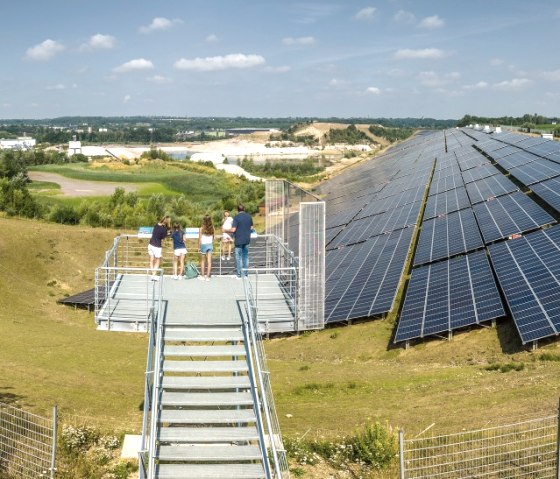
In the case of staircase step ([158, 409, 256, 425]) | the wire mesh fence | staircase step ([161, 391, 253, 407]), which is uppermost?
staircase step ([161, 391, 253, 407])

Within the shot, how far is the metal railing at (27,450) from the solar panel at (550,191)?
2575cm

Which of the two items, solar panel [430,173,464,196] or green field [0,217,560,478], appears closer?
green field [0,217,560,478]

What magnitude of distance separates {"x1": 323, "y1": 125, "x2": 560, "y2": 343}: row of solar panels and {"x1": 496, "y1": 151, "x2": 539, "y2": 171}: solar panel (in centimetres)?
50

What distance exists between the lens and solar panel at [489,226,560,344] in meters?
20.5

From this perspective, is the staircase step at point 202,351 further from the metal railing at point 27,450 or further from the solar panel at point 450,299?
the solar panel at point 450,299

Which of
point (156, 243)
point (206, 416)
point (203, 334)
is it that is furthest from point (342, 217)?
point (206, 416)

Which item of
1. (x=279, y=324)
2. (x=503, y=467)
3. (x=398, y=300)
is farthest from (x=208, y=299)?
(x=398, y=300)

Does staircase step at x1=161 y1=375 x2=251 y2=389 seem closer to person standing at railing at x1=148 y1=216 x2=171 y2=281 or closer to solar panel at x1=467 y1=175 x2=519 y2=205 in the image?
person standing at railing at x1=148 y1=216 x2=171 y2=281

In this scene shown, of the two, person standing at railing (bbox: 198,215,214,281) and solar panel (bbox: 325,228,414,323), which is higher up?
person standing at railing (bbox: 198,215,214,281)

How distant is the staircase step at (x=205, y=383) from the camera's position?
1277cm

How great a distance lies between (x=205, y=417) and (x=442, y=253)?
63.7 feet

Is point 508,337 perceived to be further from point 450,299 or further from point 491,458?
point 491,458

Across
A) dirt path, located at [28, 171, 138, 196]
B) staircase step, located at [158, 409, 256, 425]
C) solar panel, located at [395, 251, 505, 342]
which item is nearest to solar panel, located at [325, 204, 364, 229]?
solar panel, located at [395, 251, 505, 342]

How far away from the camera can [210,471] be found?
1173 centimetres
